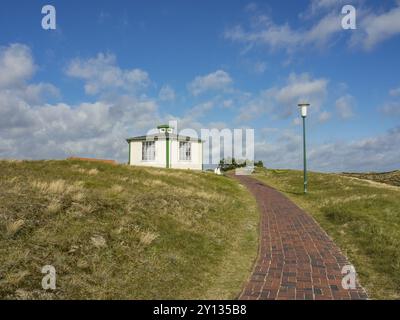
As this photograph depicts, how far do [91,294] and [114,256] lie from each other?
5.35 feet

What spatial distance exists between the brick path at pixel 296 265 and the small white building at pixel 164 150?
22947 millimetres

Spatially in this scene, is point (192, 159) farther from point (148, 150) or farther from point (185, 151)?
point (148, 150)

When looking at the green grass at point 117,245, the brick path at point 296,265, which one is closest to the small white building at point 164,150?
the green grass at point 117,245

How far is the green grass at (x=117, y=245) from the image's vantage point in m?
6.64

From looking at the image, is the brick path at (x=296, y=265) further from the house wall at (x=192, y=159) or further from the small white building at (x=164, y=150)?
the house wall at (x=192, y=159)

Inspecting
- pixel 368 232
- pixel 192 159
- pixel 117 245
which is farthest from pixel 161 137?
pixel 117 245

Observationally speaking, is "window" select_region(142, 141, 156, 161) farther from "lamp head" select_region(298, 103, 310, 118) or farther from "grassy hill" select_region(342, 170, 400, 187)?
"grassy hill" select_region(342, 170, 400, 187)

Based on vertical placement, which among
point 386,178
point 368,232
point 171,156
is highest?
point 171,156

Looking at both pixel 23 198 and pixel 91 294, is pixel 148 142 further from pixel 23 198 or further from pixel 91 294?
pixel 91 294

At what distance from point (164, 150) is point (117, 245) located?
27.6 meters

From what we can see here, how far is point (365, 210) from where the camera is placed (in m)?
14.4

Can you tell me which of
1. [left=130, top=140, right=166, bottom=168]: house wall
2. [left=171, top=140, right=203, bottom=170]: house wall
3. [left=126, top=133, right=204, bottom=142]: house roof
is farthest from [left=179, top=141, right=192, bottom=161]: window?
[left=130, top=140, right=166, bottom=168]: house wall

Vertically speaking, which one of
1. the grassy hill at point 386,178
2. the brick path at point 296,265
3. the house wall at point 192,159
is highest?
the house wall at point 192,159

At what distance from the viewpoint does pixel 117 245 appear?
27.7 ft
